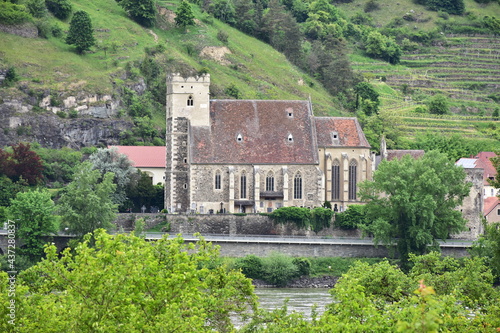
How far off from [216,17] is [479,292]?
3876 inches

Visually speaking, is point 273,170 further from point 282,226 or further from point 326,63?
point 326,63

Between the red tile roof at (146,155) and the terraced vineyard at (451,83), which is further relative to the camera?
the terraced vineyard at (451,83)

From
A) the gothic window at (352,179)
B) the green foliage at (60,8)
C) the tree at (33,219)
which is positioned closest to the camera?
the tree at (33,219)

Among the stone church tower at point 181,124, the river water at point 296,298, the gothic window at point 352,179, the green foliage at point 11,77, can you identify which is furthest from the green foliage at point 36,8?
the river water at point 296,298

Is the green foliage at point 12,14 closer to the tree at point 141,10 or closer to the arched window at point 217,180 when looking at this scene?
the tree at point 141,10

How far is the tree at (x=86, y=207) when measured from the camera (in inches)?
3088

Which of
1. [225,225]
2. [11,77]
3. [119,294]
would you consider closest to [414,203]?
[225,225]

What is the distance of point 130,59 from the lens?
4560 inches

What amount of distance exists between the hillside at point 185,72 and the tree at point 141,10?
107cm

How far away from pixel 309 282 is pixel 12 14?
5292 cm

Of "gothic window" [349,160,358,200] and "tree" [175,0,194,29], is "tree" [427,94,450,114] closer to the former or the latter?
"tree" [175,0,194,29]

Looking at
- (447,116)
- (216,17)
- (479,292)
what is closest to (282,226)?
(479,292)

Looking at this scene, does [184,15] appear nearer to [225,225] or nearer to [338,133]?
[338,133]

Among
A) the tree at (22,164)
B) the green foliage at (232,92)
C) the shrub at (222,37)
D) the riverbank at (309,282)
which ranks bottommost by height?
the riverbank at (309,282)
